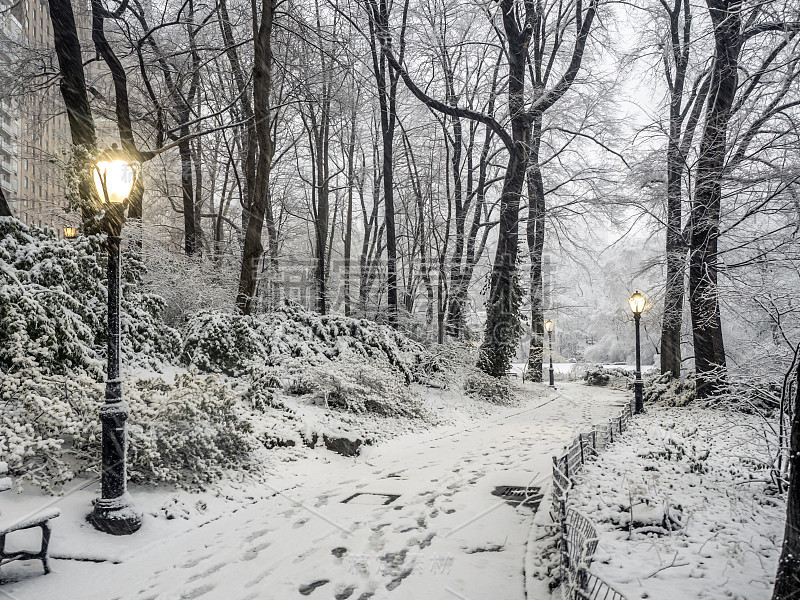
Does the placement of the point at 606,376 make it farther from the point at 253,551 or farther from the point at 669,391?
the point at 253,551

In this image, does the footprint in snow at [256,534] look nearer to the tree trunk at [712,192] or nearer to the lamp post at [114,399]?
the lamp post at [114,399]

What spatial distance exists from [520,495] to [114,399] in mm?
5137

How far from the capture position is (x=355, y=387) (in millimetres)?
11125

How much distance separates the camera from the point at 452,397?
1540 cm

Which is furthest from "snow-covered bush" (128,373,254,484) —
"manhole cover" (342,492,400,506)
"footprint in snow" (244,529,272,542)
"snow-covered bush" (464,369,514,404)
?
"snow-covered bush" (464,369,514,404)

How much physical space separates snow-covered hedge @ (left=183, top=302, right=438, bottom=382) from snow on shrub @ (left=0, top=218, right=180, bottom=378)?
34.7 inches

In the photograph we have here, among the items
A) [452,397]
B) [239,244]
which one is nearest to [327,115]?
[239,244]

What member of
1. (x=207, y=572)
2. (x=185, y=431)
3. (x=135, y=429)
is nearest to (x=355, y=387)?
(x=185, y=431)

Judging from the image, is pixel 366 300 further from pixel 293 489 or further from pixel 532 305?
pixel 293 489

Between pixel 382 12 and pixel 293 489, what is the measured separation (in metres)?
16.1

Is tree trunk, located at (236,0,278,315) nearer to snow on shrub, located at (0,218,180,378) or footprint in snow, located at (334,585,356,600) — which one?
snow on shrub, located at (0,218,180,378)

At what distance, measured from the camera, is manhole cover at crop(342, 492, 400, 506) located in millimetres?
6625

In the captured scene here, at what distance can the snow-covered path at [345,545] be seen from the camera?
171 inches

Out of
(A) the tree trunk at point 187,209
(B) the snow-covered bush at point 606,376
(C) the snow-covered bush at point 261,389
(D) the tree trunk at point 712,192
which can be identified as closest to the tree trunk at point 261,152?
(C) the snow-covered bush at point 261,389
